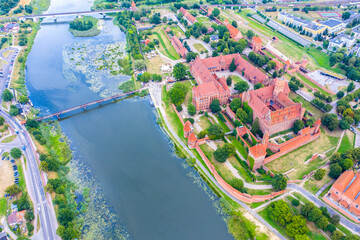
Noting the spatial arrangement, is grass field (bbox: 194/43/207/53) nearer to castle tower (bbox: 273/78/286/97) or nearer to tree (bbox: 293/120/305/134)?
castle tower (bbox: 273/78/286/97)

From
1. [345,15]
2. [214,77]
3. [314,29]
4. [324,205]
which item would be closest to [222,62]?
[214,77]

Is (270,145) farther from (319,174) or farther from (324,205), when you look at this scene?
(324,205)

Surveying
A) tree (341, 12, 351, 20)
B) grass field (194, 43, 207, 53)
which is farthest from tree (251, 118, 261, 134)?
tree (341, 12, 351, 20)

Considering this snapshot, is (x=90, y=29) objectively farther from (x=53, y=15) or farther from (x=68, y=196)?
(x=68, y=196)

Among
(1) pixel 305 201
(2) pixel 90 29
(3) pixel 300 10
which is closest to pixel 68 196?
(1) pixel 305 201

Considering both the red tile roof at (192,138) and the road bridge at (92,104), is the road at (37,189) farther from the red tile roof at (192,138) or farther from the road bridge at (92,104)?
the red tile roof at (192,138)

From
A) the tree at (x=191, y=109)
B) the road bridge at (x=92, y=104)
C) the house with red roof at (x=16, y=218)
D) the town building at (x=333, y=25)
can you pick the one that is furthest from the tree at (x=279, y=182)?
the town building at (x=333, y=25)
